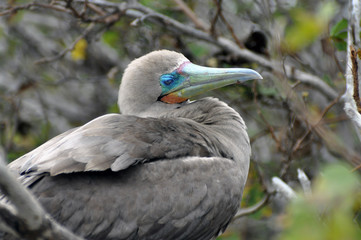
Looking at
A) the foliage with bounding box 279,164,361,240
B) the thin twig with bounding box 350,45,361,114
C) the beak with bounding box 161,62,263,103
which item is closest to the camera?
the foliage with bounding box 279,164,361,240

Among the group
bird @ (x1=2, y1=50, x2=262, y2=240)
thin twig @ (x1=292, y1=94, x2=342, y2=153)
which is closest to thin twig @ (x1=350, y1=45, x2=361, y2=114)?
thin twig @ (x1=292, y1=94, x2=342, y2=153)

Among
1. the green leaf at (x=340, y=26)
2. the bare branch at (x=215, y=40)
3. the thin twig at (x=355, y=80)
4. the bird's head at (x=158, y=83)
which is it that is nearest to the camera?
the thin twig at (x=355, y=80)

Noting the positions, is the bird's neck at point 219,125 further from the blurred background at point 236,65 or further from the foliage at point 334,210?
the foliage at point 334,210

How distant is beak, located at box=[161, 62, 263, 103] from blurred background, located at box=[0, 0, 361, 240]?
1.03 feet

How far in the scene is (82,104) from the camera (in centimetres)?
644

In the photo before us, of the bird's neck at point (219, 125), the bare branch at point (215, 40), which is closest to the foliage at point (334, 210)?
the bird's neck at point (219, 125)

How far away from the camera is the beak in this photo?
3641mm

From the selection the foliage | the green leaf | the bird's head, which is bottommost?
the bird's head

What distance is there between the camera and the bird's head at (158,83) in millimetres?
3922

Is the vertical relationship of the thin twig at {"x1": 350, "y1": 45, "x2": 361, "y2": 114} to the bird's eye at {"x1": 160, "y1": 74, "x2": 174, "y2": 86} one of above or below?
above

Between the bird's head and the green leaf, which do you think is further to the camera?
the bird's head

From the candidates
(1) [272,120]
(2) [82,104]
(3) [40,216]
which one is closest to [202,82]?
(1) [272,120]

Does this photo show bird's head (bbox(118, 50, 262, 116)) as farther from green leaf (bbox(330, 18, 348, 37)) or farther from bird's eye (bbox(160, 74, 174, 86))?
green leaf (bbox(330, 18, 348, 37))

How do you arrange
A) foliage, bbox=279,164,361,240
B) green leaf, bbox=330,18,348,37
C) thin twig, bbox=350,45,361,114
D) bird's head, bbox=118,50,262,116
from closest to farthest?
foliage, bbox=279,164,361,240
thin twig, bbox=350,45,361,114
green leaf, bbox=330,18,348,37
bird's head, bbox=118,50,262,116
